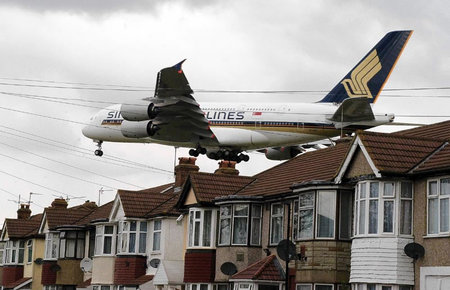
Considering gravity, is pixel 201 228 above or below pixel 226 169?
below

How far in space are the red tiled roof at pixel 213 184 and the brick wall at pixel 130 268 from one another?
23.6 feet

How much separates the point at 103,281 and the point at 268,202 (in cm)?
1491

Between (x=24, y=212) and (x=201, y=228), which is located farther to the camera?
(x=24, y=212)

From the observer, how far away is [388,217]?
1128 inches

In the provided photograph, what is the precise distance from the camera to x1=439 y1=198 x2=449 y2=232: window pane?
2700 centimetres

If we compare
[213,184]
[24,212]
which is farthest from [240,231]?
[24,212]

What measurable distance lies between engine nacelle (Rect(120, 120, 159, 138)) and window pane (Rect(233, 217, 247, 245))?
18.3 meters

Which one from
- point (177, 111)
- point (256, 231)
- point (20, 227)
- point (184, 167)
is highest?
point (177, 111)

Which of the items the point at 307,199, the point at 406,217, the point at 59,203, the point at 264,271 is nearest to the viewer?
the point at 406,217

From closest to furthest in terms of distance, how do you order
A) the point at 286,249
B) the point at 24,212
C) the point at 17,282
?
the point at 286,249 → the point at 17,282 → the point at 24,212

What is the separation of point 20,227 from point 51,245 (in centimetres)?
867

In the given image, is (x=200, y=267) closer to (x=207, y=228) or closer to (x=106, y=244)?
(x=207, y=228)

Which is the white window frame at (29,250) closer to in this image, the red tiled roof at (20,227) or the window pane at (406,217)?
the red tiled roof at (20,227)

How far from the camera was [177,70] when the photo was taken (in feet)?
Answer: 171
